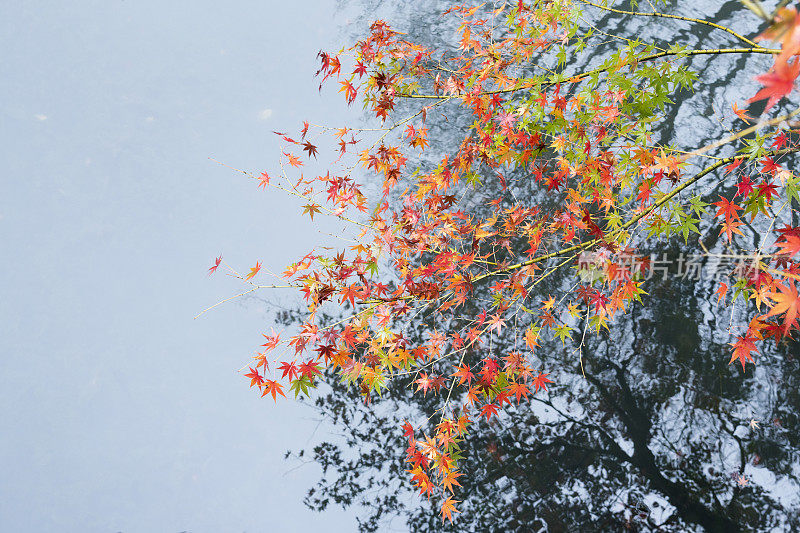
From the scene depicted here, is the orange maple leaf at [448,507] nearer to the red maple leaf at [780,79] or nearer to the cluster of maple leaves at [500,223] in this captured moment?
the cluster of maple leaves at [500,223]

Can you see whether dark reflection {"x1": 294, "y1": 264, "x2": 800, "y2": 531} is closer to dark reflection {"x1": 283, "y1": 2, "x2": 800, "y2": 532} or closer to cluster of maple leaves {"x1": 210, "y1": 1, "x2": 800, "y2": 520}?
dark reflection {"x1": 283, "y1": 2, "x2": 800, "y2": 532}

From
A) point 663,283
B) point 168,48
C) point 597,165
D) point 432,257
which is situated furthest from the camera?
point 168,48

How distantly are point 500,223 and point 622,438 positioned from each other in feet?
5.46

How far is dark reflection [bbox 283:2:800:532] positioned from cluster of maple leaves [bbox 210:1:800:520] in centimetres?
15

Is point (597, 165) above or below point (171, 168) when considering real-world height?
below

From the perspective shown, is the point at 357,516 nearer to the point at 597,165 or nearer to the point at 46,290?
the point at 597,165

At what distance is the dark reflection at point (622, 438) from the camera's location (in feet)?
9.11

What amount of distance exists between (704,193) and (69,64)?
17.8 ft

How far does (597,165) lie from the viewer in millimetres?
2500

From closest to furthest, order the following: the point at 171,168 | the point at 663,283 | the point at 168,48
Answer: the point at 663,283, the point at 171,168, the point at 168,48

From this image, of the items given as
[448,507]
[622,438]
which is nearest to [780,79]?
[622,438]

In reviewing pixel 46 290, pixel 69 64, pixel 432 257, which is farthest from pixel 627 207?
pixel 69 64

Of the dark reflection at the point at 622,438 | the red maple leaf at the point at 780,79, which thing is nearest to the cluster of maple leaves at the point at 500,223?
the red maple leaf at the point at 780,79

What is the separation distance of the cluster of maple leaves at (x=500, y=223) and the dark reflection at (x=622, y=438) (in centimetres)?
15
